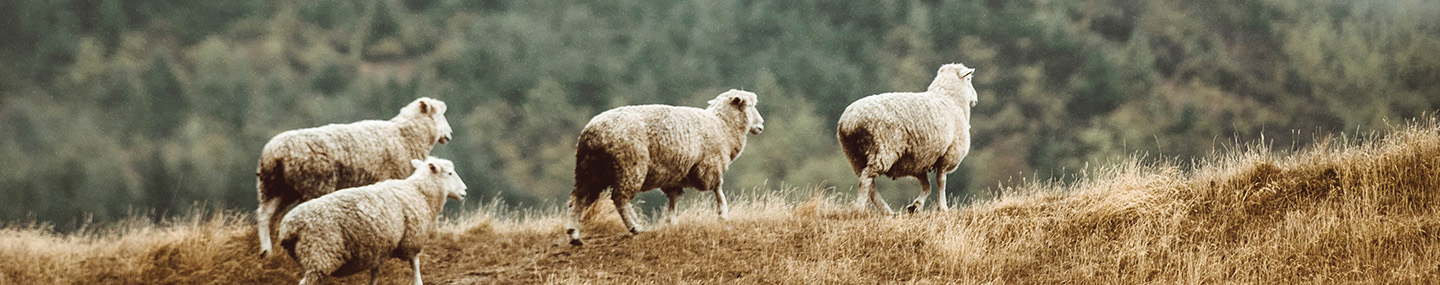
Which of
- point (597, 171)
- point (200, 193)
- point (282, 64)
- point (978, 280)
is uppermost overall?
point (282, 64)

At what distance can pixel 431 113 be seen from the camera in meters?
10.6

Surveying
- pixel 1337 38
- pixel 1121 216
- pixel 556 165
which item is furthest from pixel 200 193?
pixel 1337 38

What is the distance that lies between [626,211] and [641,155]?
0.63 m

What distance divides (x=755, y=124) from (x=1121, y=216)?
11.6ft

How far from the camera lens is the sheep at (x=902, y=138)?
33.1ft

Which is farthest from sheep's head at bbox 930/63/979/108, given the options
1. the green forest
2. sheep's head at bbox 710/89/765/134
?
the green forest

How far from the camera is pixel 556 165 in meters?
49.9

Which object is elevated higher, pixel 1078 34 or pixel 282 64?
pixel 1078 34

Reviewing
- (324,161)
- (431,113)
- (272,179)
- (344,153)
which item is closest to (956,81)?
(431,113)

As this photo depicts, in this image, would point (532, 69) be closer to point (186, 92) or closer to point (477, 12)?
point (477, 12)

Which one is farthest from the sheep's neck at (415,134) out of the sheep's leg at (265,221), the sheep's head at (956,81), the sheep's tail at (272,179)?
the sheep's head at (956,81)

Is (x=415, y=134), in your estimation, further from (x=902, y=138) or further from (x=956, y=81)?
(x=956, y=81)

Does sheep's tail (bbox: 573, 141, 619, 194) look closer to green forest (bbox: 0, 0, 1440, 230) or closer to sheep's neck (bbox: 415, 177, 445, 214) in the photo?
sheep's neck (bbox: 415, 177, 445, 214)

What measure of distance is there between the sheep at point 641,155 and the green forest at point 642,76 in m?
32.4
